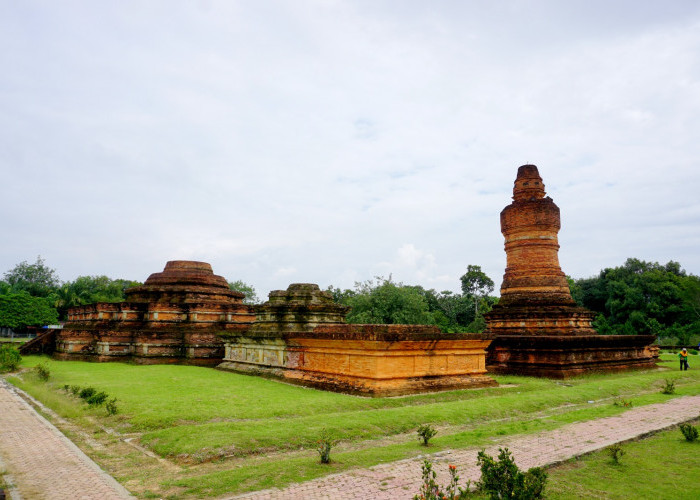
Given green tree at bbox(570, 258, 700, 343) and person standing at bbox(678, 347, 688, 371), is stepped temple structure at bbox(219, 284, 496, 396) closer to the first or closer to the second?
person standing at bbox(678, 347, 688, 371)

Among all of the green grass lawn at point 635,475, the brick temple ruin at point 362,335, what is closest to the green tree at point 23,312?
the brick temple ruin at point 362,335

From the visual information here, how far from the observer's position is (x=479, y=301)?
5400 centimetres

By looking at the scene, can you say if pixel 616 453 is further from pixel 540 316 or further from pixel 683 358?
pixel 683 358

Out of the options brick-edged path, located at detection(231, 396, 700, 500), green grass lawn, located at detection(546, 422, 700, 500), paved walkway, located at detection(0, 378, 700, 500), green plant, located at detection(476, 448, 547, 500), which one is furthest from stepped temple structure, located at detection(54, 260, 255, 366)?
green plant, located at detection(476, 448, 547, 500)

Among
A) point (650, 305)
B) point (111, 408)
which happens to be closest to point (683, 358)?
point (111, 408)

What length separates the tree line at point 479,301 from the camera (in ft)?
113

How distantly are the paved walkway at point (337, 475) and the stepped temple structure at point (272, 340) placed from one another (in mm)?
3677

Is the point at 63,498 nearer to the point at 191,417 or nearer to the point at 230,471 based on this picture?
the point at 230,471

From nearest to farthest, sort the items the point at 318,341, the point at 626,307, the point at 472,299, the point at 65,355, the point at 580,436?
1. the point at 580,436
2. the point at 318,341
3. the point at 65,355
4. the point at 626,307
5. the point at 472,299

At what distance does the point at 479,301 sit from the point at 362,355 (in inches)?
1818

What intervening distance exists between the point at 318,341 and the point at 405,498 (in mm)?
7398

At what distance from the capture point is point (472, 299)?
2135 inches

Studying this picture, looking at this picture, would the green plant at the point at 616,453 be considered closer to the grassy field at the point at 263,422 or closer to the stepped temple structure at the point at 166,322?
the grassy field at the point at 263,422

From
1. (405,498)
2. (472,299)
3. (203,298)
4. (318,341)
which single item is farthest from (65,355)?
(472,299)
